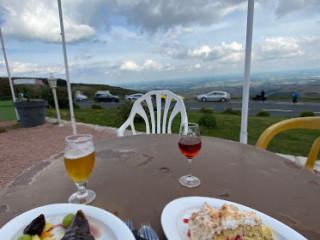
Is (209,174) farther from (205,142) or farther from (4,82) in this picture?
(4,82)

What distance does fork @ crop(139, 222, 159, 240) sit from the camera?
1.60 ft

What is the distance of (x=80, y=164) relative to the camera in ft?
2.15

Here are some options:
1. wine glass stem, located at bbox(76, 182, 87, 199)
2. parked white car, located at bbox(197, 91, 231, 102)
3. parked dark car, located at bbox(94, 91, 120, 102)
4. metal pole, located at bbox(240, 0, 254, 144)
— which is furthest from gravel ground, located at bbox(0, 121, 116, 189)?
parked white car, located at bbox(197, 91, 231, 102)

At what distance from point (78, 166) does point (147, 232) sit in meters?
0.32

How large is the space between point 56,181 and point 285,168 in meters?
1.04

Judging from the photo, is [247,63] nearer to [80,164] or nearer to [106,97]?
[80,164]

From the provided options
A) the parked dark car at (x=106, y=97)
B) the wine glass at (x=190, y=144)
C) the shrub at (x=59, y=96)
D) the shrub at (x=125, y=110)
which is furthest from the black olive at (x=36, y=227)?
the parked dark car at (x=106, y=97)

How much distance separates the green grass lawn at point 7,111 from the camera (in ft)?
25.2

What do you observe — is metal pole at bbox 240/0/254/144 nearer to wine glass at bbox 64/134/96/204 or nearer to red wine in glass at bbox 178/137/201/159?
red wine in glass at bbox 178/137/201/159

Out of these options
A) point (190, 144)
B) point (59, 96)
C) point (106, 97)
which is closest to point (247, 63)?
point (190, 144)

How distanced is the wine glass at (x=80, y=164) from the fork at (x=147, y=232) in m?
0.26

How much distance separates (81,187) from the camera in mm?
701

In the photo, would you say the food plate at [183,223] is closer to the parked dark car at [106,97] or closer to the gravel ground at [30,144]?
the gravel ground at [30,144]

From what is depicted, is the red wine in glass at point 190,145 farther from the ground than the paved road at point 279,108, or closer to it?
farther from the ground
